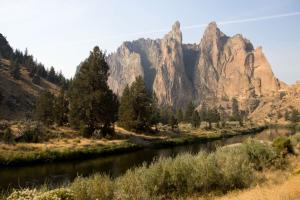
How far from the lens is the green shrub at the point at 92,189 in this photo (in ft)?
44.8

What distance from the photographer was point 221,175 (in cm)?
1884

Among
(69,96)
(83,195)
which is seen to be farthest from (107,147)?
(83,195)

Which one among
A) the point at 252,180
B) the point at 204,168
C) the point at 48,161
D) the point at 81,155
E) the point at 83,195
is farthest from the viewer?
the point at 81,155

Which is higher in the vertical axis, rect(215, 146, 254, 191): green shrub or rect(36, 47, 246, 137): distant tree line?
rect(36, 47, 246, 137): distant tree line

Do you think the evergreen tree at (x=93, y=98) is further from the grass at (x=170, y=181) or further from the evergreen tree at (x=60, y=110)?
the grass at (x=170, y=181)

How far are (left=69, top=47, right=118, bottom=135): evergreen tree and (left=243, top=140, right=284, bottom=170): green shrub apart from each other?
4115 cm

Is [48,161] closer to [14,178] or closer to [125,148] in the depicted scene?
[14,178]

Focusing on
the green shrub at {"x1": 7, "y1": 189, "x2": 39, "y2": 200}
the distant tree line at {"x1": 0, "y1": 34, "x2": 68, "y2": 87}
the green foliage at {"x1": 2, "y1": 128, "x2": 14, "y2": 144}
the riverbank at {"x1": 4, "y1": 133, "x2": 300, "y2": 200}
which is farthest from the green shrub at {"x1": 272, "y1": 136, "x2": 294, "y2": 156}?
the distant tree line at {"x1": 0, "y1": 34, "x2": 68, "y2": 87}

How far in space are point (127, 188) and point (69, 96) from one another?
59690mm

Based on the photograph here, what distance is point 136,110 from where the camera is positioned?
267 ft

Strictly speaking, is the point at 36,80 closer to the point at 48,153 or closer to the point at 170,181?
the point at 48,153

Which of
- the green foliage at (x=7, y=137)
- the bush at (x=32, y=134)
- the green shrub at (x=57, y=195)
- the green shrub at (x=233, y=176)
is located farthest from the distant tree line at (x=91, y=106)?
the green shrub at (x=57, y=195)

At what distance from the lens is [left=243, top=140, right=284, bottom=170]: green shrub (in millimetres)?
26569

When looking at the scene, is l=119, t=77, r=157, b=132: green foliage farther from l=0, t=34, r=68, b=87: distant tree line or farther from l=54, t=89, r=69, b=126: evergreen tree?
l=0, t=34, r=68, b=87: distant tree line
